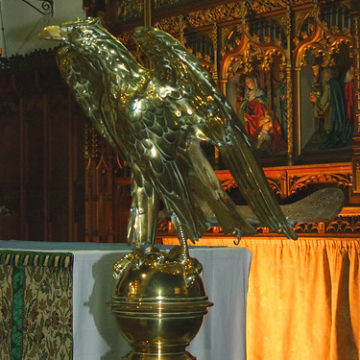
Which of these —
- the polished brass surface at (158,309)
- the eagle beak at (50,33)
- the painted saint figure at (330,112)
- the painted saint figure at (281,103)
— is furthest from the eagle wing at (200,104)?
the painted saint figure at (281,103)

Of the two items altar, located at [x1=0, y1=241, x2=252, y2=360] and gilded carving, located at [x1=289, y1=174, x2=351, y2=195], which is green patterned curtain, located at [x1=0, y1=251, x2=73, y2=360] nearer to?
altar, located at [x1=0, y1=241, x2=252, y2=360]

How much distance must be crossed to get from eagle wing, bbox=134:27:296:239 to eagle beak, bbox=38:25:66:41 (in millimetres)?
215

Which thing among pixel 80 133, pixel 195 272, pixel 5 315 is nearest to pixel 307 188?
pixel 80 133

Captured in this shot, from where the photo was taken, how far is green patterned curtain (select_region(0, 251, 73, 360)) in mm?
2830

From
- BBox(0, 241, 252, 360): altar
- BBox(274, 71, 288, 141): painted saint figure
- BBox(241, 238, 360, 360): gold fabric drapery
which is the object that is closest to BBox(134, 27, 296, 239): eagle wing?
BBox(0, 241, 252, 360): altar

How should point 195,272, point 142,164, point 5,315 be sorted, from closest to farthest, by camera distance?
1. point 195,272
2. point 142,164
3. point 5,315

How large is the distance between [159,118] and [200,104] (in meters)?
0.13

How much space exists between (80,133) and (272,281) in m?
2.79

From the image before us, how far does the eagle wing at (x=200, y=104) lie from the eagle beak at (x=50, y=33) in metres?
0.21

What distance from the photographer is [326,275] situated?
516 centimetres

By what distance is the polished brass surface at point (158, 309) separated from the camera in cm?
149

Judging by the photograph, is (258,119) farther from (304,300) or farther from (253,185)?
(253,185)

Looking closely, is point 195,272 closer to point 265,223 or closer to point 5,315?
point 265,223

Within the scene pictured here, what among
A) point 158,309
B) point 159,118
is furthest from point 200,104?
point 158,309
